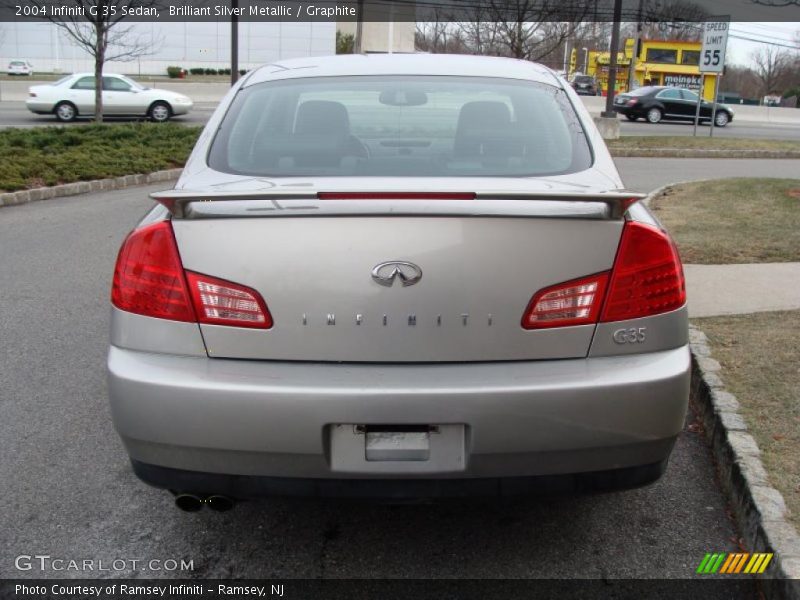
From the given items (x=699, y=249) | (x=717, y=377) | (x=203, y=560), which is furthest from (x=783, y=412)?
(x=699, y=249)

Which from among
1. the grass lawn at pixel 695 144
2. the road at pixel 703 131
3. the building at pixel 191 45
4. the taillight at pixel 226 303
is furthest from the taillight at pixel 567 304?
the building at pixel 191 45

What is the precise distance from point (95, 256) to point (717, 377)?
5.67 metres

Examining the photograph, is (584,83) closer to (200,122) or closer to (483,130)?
(200,122)

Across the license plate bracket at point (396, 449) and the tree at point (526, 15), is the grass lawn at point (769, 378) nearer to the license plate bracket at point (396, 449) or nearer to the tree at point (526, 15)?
the license plate bracket at point (396, 449)

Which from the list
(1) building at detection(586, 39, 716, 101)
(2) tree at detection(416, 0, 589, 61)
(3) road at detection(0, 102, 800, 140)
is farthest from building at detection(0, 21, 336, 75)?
(2) tree at detection(416, 0, 589, 61)

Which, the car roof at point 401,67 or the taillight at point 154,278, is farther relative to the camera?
the car roof at point 401,67

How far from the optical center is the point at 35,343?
5.27 m

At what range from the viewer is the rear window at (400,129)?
10.1 ft

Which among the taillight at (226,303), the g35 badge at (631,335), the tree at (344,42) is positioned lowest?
the g35 badge at (631,335)

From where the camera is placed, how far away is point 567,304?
8.30ft

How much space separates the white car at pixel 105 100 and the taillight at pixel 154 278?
2369cm

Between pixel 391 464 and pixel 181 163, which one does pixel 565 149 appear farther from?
pixel 181 163

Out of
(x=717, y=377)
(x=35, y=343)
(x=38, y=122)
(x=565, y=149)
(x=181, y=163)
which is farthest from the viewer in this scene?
(x=38, y=122)

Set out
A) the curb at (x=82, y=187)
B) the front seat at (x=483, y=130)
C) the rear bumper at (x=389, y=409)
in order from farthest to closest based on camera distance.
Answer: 1. the curb at (x=82, y=187)
2. the front seat at (x=483, y=130)
3. the rear bumper at (x=389, y=409)
